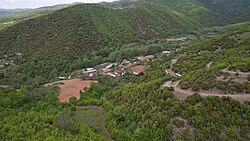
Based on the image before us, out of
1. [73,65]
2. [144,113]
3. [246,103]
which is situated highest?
[246,103]

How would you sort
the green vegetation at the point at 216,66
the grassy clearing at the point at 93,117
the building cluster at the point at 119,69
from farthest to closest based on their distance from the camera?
the building cluster at the point at 119,69
the grassy clearing at the point at 93,117
the green vegetation at the point at 216,66

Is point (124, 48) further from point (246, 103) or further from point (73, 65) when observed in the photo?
point (246, 103)

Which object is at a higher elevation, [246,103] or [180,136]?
[246,103]

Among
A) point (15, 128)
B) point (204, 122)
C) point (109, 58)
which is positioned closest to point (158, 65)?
point (109, 58)

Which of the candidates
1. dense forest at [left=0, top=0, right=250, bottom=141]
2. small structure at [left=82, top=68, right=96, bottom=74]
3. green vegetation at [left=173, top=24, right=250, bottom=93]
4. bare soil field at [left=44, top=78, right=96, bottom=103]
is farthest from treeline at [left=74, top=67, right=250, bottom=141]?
small structure at [left=82, top=68, right=96, bottom=74]

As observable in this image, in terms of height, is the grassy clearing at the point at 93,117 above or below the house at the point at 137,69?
above

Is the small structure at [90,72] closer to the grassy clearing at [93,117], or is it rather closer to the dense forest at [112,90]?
the dense forest at [112,90]

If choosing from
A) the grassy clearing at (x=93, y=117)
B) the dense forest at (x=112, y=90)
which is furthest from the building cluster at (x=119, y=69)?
the grassy clearing at (x=93, y=117)

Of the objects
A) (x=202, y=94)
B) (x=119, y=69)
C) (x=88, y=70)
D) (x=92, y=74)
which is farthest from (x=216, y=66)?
(x=88, y=70)
